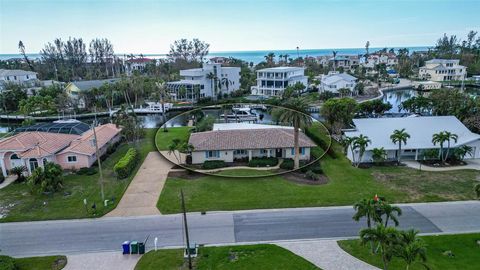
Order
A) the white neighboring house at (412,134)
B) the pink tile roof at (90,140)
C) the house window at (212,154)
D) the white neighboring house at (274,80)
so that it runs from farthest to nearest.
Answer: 1. the white neighboring house at (274,80)
2. the white neighboring house at (412,134)
3. the pink tile roof at (90,140)
4. the house window at (212,154)

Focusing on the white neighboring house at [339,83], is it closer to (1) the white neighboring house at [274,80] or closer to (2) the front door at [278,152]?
(1) the white neighboring house at [274,80]

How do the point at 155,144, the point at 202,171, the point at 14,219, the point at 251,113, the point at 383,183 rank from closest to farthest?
the point at 14,219 → the point at 383,183 → the point at 202,171 → the point at 155,144 → the point at 251,113

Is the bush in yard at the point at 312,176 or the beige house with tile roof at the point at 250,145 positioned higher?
the beige house with tile roof at the point at 250,145

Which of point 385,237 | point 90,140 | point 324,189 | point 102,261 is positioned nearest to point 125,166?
point 90,140

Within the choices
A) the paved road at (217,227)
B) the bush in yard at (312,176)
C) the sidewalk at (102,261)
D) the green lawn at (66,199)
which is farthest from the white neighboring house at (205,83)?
the sidewalk at (102,261)

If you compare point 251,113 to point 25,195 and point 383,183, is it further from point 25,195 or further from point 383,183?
point 25,195

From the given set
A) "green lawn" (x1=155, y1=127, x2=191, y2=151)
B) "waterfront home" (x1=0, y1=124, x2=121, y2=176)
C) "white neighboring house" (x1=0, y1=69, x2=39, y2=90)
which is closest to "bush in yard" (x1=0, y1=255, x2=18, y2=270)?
"waterfront home" (x1=0, y1=124, x2=121, y2=176)

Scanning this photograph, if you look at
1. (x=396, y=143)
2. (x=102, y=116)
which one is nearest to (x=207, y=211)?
(x=396, y=143)
